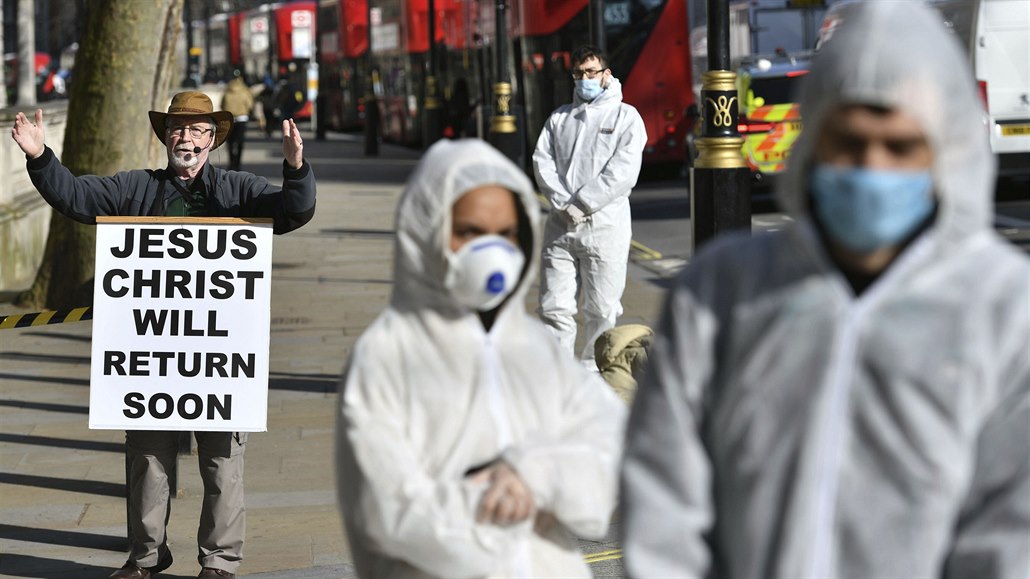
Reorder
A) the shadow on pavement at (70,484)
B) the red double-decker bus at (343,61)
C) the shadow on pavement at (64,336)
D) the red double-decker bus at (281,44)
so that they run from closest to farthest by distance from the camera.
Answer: the shadow on pavement at (70,484)
the shadow on pavement at (64,336)
the red double-decker bus at (343,61)
the red double-decker bus at (281,44)

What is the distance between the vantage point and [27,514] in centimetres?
754

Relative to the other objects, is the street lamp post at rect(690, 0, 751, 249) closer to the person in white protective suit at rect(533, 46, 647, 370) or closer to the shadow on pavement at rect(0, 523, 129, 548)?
the person in white protective suit at rect(533, 46, 647, 370)

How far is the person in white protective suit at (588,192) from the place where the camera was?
363 inches

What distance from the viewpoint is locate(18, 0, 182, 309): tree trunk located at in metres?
13.9

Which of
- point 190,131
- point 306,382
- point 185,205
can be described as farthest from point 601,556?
point 306,382

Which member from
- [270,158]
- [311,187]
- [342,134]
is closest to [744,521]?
[311,187]

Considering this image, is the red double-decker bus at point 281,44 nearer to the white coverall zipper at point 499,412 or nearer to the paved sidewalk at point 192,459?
the paved sidewalk at point 192,459

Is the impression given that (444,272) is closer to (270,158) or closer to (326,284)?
(326,284)

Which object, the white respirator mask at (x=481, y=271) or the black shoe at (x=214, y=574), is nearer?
the white respirator mask at (x=481, y=271)

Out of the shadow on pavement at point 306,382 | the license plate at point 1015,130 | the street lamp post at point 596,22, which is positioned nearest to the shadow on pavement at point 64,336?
the shadow on pavement at point 306,382

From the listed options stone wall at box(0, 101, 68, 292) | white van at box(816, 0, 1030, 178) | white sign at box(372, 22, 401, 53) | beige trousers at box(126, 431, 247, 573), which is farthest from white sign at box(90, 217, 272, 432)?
white sign at box(372, 22, 401, 53)

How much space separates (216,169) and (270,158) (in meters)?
31.4

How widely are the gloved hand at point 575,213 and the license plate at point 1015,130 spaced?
11.0 metres

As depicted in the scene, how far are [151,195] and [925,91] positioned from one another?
188 inches
